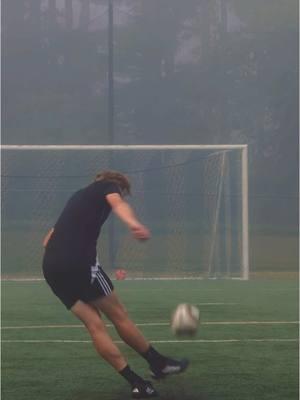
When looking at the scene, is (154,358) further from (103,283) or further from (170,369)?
(103,283)

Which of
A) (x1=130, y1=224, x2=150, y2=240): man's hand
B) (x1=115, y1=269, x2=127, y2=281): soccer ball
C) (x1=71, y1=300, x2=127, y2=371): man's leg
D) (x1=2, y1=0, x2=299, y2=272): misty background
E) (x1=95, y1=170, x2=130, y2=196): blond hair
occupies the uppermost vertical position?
(x1=2, y1=0, x2=299, y2=272): misty background

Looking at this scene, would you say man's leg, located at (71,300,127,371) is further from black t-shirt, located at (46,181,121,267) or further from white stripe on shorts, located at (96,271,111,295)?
black t-shirt, located at (46,181,121,267)

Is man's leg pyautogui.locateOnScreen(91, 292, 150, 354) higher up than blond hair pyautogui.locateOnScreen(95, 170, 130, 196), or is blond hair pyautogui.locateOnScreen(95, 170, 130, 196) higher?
blond hair pyautogui.locateOnScreen(95, 170, 130, 196)

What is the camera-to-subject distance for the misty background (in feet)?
103

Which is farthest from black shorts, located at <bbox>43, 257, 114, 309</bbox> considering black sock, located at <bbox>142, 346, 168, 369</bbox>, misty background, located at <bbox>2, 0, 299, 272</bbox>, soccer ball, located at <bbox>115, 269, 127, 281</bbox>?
misty background, located at <bbox>2, 0, 299, 272</bbox>

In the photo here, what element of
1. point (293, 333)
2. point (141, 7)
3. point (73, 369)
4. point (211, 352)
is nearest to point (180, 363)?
point (73, 369)

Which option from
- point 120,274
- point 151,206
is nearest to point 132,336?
point 120,274

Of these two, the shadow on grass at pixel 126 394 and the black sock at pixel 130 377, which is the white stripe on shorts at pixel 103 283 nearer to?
the black sock at pixel 130 377

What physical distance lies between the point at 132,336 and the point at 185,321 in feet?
1.81

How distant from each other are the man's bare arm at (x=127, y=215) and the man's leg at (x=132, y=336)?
0.76m

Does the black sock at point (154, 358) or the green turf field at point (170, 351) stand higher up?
the black sock at point (154, 358)

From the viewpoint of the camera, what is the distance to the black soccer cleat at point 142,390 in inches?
311

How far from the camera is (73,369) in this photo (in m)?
9.33

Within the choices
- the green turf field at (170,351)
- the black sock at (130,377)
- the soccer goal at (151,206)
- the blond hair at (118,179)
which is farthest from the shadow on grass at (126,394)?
the soccer goal at (151,206)
